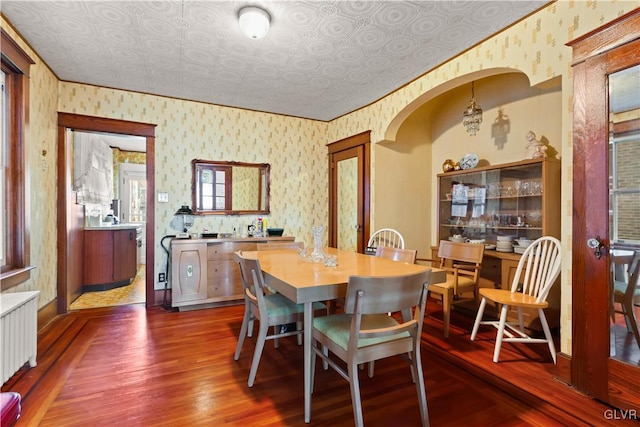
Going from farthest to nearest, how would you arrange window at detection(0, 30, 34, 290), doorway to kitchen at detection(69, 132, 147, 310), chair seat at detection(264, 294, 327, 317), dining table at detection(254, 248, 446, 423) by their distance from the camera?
doorway to kitchen at detection(69, 132, 147, 310) < window at detection(0, 30, 34, 290) < chair seat at detection(264, 294, 327, 317) < dining table at detection(254, 248, 446, 423)

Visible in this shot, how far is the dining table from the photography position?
1573 mm

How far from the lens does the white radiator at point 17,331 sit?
6.10 ft

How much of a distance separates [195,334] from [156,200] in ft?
5.88

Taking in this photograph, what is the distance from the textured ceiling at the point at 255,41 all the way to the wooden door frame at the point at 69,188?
0.43 metres

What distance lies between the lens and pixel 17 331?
6.56 ft

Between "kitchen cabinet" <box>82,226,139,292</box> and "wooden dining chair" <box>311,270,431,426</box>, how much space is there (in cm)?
397

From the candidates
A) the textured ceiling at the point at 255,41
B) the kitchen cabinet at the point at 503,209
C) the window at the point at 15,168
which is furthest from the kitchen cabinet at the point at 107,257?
the kitchen cabinet at the point at 503,209

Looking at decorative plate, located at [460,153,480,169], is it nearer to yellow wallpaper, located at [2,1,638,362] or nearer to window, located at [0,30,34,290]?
yellow wallpaper, located at [2,1,638,362]

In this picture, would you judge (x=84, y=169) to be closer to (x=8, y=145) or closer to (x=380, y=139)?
(x=8, y=145)

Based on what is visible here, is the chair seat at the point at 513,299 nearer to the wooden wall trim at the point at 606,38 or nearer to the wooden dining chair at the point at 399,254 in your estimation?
the wooden dining chair at the point at 399,254

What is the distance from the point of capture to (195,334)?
2887 millimetres

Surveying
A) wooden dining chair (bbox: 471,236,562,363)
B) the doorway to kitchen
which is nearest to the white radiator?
the doorway to kitchen

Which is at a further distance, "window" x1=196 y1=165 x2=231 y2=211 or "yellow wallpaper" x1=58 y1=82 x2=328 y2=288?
"window" x1=196 y1=165 x2=231 y2=211

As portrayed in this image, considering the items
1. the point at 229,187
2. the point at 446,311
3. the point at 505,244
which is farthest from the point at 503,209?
the point at 229,187
